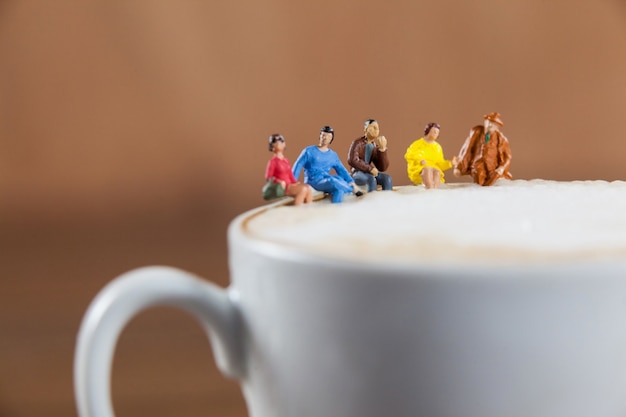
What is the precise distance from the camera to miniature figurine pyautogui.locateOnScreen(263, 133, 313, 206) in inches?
23.7

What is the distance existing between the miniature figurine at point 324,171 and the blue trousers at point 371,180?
2 cm

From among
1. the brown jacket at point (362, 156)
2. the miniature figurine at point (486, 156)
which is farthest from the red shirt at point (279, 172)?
the miniature figurine at point (486, 156)

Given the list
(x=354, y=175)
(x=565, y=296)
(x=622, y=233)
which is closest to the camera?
(x=565, y=296)

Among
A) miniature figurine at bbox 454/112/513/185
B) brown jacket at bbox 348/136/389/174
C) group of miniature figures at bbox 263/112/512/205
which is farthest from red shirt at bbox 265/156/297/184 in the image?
miniature figurine at bbox 454/112/513/185

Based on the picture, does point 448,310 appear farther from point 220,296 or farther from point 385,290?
point 220,296

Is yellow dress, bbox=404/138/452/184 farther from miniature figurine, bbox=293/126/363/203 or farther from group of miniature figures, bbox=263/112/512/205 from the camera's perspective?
miniature figurine, bbox=293/126/363/203

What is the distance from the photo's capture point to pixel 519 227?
1.52ft

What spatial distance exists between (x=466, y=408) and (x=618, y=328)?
0.09 meters

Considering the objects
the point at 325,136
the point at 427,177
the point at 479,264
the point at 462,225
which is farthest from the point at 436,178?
the point at 479,264

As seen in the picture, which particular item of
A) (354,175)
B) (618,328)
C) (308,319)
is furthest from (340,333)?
(354,175)

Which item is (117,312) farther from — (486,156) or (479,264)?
(486,156)

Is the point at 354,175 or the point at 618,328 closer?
the point at 618,328

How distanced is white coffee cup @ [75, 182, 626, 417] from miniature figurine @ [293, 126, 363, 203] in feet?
0.77

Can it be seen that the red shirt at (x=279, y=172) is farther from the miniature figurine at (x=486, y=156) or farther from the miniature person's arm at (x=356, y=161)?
the miniature figurine at (x=486, y=156)
